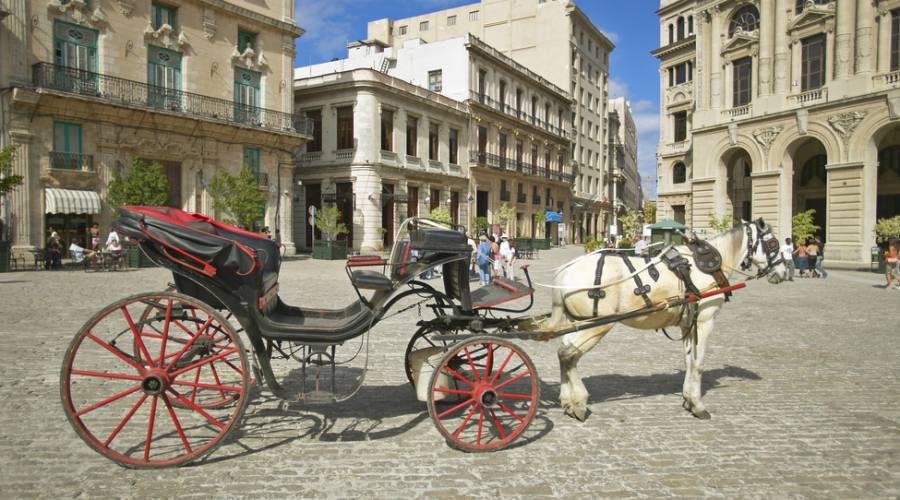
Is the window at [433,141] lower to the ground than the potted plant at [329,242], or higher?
higher

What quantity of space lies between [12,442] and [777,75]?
34126 mm

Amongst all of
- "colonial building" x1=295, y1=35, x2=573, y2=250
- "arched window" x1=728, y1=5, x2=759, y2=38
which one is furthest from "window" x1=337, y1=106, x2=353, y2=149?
"arched window" x1=728, y1=5, x2=759, y2=38

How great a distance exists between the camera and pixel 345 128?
3312cm

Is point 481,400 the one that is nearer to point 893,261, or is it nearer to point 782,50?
point 893,261

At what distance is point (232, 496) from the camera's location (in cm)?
343

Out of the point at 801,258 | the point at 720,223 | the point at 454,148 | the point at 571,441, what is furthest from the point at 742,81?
the point at 571,441

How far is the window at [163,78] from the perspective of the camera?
24016 mm

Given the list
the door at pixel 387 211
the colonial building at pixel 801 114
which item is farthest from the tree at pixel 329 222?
the colonial building at pixel 801 114

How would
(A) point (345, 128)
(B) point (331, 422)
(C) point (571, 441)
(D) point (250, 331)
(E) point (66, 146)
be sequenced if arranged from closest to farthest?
(D) point (250, 331) < (C) point (571, 441) < (B) point (331, 422) < (E) point (66, 146) < (A) point (345, 128)

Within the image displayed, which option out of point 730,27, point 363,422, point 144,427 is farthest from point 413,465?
point 730,27

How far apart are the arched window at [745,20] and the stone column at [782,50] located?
6.05 feet

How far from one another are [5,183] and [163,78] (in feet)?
34.7

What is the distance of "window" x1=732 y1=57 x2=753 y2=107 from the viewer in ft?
103

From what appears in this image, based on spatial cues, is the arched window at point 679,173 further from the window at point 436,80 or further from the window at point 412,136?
the window at point 412,136
